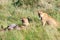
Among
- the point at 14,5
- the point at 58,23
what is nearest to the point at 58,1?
the point at 14,5

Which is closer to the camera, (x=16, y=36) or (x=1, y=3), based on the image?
(x=16, y=36)

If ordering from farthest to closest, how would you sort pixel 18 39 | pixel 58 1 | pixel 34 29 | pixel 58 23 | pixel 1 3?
pixel 58 1 → pixel 1 3 → pixel 58 23 → pixel 34 29 → pixel 18 39

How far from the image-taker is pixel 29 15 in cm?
1280

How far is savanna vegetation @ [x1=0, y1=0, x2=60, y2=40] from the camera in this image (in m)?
8.96

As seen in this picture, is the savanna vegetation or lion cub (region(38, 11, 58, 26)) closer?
the savanna vegetation

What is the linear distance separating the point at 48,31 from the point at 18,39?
126cm

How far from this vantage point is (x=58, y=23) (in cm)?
1166

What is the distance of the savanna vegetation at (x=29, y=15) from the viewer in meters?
8.96

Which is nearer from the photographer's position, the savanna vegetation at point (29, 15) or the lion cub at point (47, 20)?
the savanna vegetation at point (29, 15)

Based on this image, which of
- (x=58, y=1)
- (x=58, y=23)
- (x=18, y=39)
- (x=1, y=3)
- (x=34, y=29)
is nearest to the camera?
(x=18, y=39)

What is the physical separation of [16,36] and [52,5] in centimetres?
661

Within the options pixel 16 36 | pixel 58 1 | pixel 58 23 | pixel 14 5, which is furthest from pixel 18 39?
pixel 58 1

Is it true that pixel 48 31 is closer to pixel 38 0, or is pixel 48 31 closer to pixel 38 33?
pixel 38 33

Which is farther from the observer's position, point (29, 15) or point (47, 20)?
point (29, 15)
